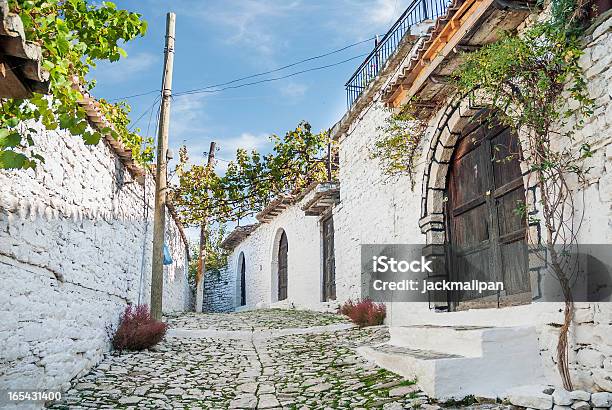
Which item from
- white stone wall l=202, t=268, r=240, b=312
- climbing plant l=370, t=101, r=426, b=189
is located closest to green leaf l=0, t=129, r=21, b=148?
climbing plant l=370, t=101, r=426, b=189

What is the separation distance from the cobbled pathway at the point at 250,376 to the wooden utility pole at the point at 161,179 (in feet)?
2.56

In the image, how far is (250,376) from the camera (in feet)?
20.1

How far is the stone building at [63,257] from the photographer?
411 cm

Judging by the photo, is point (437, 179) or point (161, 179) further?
point (161, 179)

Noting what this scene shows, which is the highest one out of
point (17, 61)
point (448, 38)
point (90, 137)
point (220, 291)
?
point (448, 38)

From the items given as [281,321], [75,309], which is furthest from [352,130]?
[75,309]

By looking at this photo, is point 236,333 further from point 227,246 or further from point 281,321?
point 227,246

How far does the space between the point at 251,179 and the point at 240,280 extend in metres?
5.33

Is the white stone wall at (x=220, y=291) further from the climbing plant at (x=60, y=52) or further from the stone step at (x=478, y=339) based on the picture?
the climbing plant at (x=60, y=52)

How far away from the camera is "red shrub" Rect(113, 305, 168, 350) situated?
7066 millimetres

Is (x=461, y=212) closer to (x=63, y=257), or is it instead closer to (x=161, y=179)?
(x=63, y=257)

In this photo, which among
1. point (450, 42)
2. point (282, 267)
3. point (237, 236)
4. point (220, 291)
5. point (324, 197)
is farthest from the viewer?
point (220, 291)

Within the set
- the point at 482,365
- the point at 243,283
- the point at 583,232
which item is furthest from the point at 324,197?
the point at 243,283

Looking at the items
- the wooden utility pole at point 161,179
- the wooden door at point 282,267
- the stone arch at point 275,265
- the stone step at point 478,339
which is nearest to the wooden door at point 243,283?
the stone arch at point 275,265
